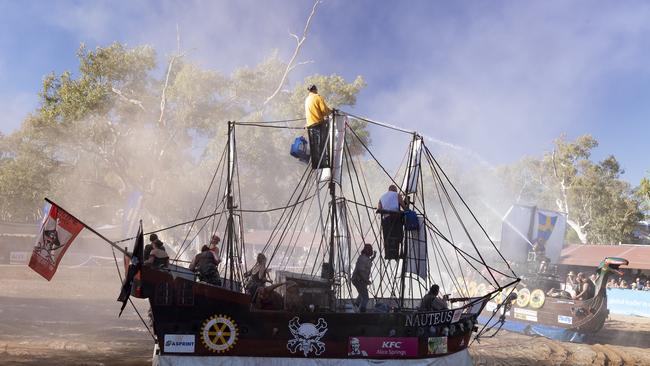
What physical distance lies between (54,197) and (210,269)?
125 feet

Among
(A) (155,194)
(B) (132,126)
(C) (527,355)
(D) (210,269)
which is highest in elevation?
(B) (132,126)

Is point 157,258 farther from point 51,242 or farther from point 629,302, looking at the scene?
point 629,302

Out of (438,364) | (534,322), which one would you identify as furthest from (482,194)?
(438,364)

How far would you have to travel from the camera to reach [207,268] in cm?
1324

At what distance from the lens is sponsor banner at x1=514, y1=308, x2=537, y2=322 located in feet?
71.5

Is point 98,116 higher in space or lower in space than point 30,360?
higher

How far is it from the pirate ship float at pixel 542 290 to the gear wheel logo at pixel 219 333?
8.83 metres

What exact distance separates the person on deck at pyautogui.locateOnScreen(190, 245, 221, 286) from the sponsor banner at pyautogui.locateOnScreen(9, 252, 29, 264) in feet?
102

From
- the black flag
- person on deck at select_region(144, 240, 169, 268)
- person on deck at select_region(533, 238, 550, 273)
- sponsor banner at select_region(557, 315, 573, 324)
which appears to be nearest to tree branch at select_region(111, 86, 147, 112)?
person on deck at select_region(533, 238, 550, 273)

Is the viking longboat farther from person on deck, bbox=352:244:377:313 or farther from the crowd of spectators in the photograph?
the crowd of spectators

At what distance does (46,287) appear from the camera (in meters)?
29.5

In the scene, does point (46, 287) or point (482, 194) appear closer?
point (46, 287)

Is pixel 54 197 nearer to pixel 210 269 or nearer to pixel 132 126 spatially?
pixel 132 126

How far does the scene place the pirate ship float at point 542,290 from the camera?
2059 centimetres
